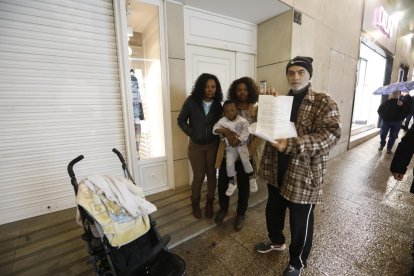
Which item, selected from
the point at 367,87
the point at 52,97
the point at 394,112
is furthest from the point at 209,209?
the point at 367,87

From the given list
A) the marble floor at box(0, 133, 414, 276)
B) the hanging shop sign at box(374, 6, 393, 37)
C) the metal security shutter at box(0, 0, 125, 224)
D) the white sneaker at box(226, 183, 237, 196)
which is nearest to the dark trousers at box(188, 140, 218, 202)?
the white sneaker at box(226, 183, 237, 196)

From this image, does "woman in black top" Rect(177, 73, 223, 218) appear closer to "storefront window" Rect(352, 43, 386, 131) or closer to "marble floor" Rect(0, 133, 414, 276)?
"marble floor" Rect(0, 133, 414, 276)

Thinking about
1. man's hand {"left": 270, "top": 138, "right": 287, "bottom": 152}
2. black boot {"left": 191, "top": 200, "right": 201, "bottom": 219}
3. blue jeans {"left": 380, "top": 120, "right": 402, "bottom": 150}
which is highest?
man's hand {"left": 270, "top": 138, "right": 287, "bottom": 152}

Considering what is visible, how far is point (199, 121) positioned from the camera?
227 cm

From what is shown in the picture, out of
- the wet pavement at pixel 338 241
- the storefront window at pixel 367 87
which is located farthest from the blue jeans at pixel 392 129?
the wet pavement at pixel 338 241

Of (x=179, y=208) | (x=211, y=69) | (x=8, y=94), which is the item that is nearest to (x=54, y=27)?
(x=8, y=94)

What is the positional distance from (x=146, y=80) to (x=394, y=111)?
605 cm

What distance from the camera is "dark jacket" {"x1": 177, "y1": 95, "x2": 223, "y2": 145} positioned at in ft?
7.43

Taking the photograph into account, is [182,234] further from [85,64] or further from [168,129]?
[85,64]

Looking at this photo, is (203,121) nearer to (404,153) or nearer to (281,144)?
(281,144)

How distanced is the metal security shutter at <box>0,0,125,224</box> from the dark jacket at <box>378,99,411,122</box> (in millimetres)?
6390

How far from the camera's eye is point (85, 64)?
2457mm

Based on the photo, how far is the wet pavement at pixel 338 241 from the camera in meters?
1.76

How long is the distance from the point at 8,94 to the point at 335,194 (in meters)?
4.57
